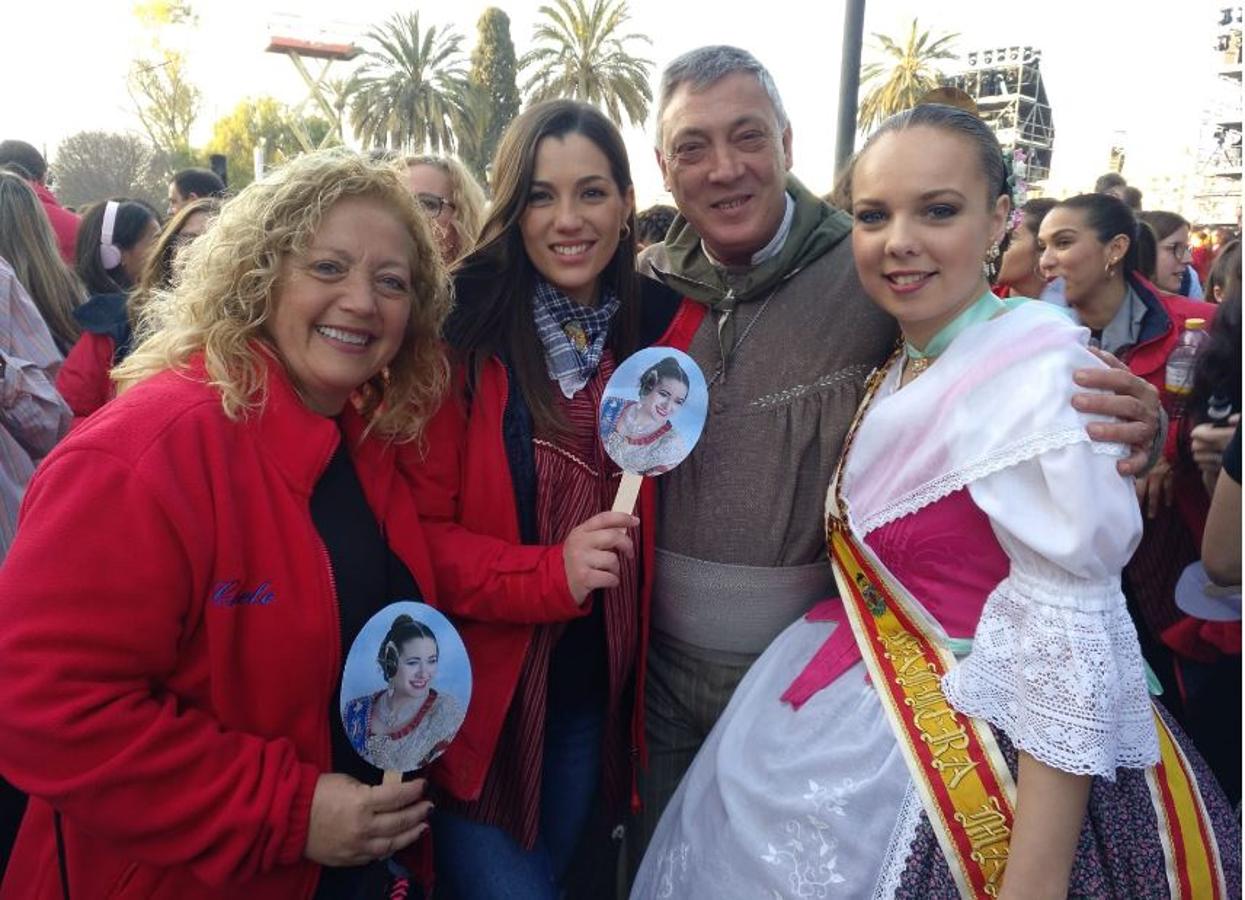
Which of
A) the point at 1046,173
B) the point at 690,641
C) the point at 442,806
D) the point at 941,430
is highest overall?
the point at 1046,173

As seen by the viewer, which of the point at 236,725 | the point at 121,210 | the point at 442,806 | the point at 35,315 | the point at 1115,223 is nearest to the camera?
the point at 236,725

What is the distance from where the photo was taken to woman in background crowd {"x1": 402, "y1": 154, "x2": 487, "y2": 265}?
3.86 m

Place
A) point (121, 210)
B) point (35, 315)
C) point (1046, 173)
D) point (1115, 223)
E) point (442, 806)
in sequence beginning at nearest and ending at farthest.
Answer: point (442, 806) → point (35, 315) → point (1115, 223) → point (121, 210) → point (1046, 173)

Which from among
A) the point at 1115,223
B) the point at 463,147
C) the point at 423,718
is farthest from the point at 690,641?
the point at 463,147

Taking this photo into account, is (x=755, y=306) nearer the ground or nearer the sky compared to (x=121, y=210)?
nearer the ground

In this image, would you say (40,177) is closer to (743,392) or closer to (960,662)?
(743,392)

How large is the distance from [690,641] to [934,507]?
2.70ft

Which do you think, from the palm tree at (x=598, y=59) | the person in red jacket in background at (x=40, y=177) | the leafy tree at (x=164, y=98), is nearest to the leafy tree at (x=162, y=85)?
the leafy tree at (x=164, y=98)

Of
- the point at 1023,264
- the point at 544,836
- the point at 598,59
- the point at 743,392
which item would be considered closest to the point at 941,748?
the point at 743,392

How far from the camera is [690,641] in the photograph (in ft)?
7.55

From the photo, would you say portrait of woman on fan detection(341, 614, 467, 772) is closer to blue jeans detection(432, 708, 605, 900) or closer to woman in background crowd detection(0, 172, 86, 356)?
→ blue jeans detection(432, 708, 605, 900)

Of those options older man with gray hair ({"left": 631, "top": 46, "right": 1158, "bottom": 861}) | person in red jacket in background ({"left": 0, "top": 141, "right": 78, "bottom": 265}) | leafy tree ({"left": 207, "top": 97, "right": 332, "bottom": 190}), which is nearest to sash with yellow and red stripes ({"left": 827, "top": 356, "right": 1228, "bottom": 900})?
older man with gray hair ({"left": 631, "top": 46, "right": 1158, "bottom": 861})

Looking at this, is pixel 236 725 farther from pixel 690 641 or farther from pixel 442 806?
pixel 690 641

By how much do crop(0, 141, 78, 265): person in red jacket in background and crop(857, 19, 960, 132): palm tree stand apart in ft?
109
